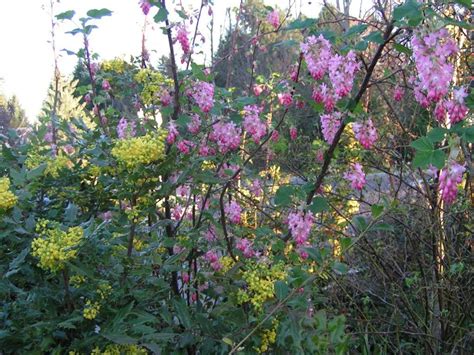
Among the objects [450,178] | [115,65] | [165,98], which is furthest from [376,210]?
[115,65]

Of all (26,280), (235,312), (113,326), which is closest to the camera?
(113,326)

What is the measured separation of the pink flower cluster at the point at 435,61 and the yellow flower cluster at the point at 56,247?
1.21 metres

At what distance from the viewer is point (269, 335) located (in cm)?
191

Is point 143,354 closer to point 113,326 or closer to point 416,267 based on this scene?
point 113,326

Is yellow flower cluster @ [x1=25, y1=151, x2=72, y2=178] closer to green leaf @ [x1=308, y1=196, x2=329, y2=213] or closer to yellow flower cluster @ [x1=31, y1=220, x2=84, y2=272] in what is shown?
yellow flower cluster @ [x1=31, y1=220, x2=84, y2=272]

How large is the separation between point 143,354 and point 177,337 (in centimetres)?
23

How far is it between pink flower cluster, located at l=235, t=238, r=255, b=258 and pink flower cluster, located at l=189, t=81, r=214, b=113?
0.74 m

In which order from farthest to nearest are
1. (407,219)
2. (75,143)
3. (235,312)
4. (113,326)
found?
1. (407,219)
2. (75,143)
3. (235,312)
4. (113,326)

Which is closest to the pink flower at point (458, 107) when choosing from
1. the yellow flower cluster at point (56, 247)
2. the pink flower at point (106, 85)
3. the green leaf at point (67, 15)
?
the yellow flower cluster at point (56, 247)

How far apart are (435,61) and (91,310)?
1376 millimetres

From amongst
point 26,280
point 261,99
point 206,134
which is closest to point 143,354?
point 26,280

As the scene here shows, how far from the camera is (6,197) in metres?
1.79

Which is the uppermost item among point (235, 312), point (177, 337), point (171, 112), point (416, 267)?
point (171, 112)

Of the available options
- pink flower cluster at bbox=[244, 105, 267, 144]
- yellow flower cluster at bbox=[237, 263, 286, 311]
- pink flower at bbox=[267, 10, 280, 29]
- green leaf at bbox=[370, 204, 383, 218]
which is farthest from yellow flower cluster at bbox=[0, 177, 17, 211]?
pink flower at bbox=[267, 10, 280, 29]
